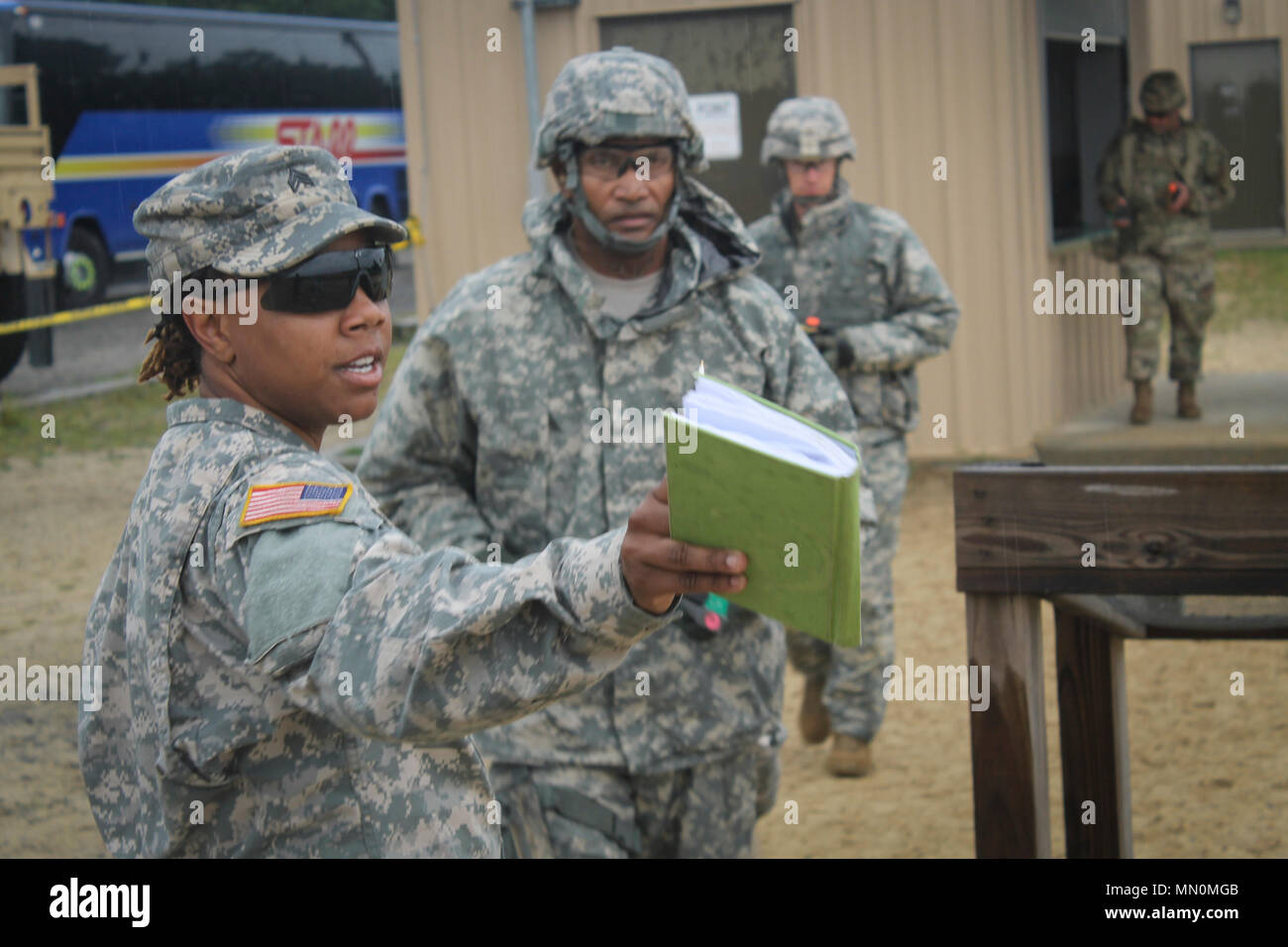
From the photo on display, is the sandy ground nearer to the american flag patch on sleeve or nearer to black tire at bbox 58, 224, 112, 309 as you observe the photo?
the american flag patch on sleeve

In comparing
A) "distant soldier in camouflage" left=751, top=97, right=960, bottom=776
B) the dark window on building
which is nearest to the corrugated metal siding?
the dark window on building

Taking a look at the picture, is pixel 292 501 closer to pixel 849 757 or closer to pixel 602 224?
pixel 602 224

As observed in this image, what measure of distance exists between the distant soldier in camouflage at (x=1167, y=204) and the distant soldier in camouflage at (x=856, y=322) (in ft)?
12.4

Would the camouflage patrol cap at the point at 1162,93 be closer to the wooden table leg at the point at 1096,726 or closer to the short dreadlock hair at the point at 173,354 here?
the wooden table leg at the point at 1096,726

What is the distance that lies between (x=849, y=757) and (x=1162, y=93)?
546 centimetres

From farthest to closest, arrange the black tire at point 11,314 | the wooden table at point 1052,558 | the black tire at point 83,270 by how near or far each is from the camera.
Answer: the black tire at point 83,270 < the black tire at point 11,314 < the wooden table at point 1052,558

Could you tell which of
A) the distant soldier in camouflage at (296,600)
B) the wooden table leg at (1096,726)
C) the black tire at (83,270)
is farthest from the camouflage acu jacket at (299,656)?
the black tire at (83,270)

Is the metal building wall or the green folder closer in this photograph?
the green folder

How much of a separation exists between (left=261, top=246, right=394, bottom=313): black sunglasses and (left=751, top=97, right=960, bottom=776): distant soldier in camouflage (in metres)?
3.93

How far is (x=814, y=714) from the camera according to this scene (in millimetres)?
6195

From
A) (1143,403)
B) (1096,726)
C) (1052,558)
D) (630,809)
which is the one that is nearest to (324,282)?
(1052,558)

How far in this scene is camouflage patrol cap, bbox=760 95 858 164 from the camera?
6164 millimetres

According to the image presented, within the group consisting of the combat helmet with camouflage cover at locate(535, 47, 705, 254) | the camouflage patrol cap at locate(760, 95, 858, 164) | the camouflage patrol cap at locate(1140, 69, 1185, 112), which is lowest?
the combat helmet with camouflage cover at locate(535, 47, 705, 254)

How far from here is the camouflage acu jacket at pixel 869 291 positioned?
6109 millimetres
